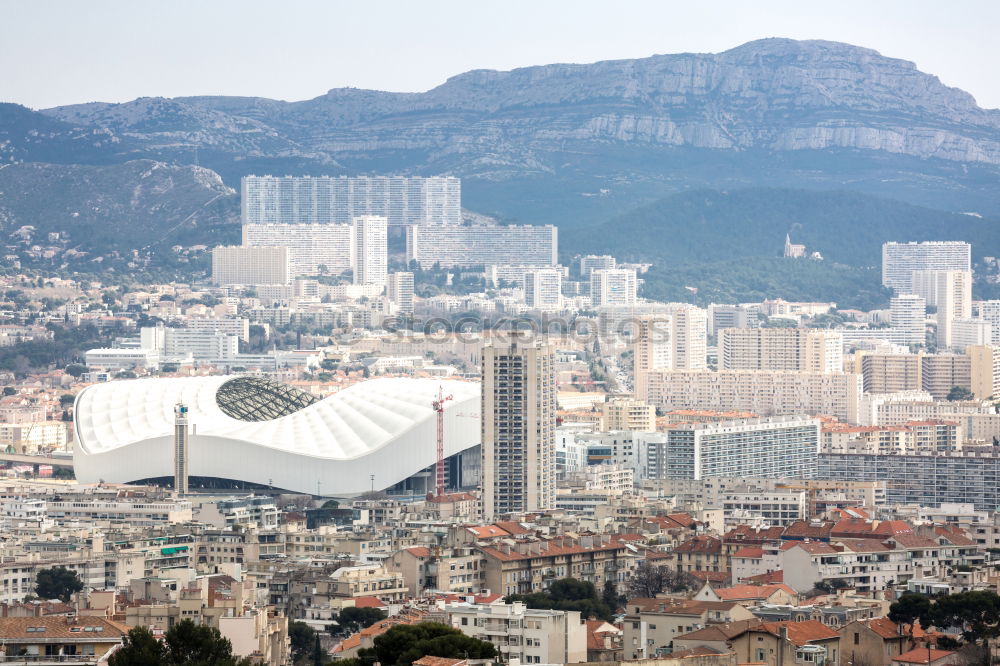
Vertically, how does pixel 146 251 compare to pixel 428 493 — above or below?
above

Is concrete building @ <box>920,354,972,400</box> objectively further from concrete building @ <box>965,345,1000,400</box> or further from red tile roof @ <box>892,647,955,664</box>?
red tile roof @ <box>892,647,955,664</box>

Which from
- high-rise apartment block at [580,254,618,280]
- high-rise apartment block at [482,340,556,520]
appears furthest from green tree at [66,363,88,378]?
high-rise apartment block at [482,340,556,520]

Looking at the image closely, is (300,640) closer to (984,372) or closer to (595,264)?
(984,372)

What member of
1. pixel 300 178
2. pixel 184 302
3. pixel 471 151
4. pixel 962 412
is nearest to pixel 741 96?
pixel 471 151

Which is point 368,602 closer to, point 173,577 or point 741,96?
point 173,577

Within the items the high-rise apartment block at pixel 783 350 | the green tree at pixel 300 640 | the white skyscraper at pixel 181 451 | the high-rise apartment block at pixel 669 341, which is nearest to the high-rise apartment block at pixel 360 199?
the high-rise apartment block at pixel 669 341

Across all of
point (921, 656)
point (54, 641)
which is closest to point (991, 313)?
point (921, 656)
